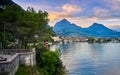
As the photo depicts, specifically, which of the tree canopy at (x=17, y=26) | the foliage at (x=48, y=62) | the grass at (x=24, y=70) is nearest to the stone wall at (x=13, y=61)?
the grass at (x=24, y=70)

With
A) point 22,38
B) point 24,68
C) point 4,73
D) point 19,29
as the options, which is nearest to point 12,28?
point 19,29

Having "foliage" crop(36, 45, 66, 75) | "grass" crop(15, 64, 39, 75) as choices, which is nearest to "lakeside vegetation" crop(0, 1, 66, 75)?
"foliage" crop(36, 45, 66, 75)

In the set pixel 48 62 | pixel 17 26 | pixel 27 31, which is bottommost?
pixel 48 62

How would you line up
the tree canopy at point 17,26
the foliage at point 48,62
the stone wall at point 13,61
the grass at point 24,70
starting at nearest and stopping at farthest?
the stone wall at point 13,61 → the grass at point 24,70 → the tree canopy at point 17,26 → the foliage at point 48,62

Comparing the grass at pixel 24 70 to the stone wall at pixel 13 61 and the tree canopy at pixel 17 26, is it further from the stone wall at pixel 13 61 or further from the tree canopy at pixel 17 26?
the tree canopy at pixel 17 26

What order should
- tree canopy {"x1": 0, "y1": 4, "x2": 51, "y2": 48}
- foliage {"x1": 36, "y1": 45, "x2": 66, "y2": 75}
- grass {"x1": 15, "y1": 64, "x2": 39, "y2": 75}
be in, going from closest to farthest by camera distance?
grass {"x1": 15, "y1": 64, "x2": 39, "y2": 75}
tree canopy {"x1": 0, "y1": 4, "x2": 51, "y2": 48}
foliage {"x1": 36, "y1": 45, "x2": 66, "y2": 75}

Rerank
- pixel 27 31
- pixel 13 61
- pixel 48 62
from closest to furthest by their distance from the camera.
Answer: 1. pixel 13 61
2. pixel 27 31
3. pixel 48 62

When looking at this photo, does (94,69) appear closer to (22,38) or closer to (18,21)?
(22,38)

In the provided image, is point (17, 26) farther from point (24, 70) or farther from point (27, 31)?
point (24, 70)

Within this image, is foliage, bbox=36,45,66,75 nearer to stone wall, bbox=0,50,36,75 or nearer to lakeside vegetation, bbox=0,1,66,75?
lakeside vegetation, bbox=0,1,66,75

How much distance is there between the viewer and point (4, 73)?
28.3m

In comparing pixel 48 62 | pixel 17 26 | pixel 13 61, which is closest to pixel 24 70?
pixel 13 61

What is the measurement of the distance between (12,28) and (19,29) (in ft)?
4.02

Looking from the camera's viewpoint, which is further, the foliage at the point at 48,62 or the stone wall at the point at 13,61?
the foliage at the point at 48,62
